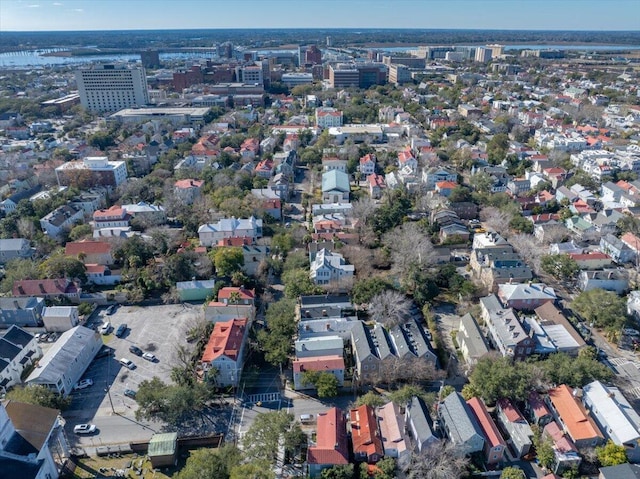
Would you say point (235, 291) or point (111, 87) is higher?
point (111, 87)

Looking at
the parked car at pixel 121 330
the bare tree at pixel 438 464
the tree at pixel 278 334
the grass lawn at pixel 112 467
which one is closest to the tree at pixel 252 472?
the grass lawn at pixel 112 467

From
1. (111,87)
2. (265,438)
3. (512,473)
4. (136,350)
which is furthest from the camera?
(111,87)

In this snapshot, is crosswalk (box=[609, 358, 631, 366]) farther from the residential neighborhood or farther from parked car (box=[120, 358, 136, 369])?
parked car (box=[120, 358, 136, 369])

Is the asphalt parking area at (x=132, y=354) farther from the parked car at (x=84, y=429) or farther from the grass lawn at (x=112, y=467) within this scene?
the grass lawn at (x=112, y=467)

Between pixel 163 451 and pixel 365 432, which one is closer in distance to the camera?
pixel 163 451

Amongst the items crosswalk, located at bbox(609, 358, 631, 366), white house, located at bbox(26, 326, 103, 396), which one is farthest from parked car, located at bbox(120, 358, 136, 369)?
crosswalk, located at bbox(609, 358, 631, 366)

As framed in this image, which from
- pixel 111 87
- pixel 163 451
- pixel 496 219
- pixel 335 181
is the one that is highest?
pixel 111 87

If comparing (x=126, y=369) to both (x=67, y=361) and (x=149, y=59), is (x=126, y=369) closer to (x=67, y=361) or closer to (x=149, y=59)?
(x=67, y=361)

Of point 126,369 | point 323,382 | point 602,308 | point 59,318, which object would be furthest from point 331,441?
point 59,318
